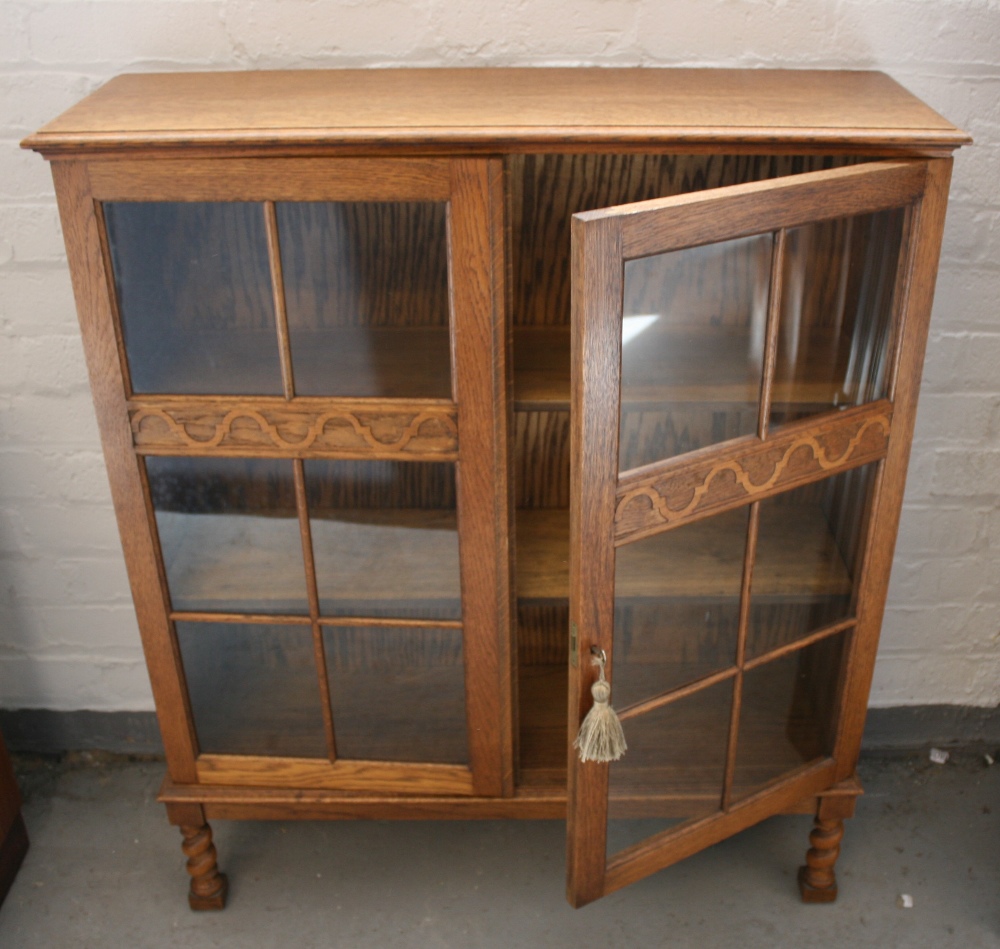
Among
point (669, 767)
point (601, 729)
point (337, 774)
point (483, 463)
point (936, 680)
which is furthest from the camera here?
point (936, 680)

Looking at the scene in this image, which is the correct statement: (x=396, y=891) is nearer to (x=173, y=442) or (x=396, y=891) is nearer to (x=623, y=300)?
(x=173, y=442)

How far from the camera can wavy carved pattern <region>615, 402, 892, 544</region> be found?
1.27m

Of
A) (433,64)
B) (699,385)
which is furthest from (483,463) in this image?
(433,64)

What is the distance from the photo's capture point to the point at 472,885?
196cm

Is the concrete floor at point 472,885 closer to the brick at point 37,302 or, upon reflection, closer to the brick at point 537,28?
the brick at point 37,302

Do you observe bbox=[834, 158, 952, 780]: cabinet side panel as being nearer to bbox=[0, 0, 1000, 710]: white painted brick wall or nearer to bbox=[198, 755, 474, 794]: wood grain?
bbox=[0, 0, 1000, 710]: white painted brick wall

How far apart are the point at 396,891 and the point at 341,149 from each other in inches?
52.6

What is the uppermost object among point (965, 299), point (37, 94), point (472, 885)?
point (37, 94)

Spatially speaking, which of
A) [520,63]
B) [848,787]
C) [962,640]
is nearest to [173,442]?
[520,63]

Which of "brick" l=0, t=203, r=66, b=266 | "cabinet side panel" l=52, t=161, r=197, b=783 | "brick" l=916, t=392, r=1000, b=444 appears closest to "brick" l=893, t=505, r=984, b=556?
"brick" l=916, t=392, r=1000, b=444

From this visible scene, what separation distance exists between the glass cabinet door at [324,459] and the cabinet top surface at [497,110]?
0.05 m

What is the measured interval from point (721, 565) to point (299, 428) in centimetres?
58

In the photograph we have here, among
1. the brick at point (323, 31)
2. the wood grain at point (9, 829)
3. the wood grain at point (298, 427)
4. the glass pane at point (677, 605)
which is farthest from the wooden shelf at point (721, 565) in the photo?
the wood grain at point (9, 829)

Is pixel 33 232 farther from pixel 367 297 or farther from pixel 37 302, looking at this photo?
pixel 367 297
